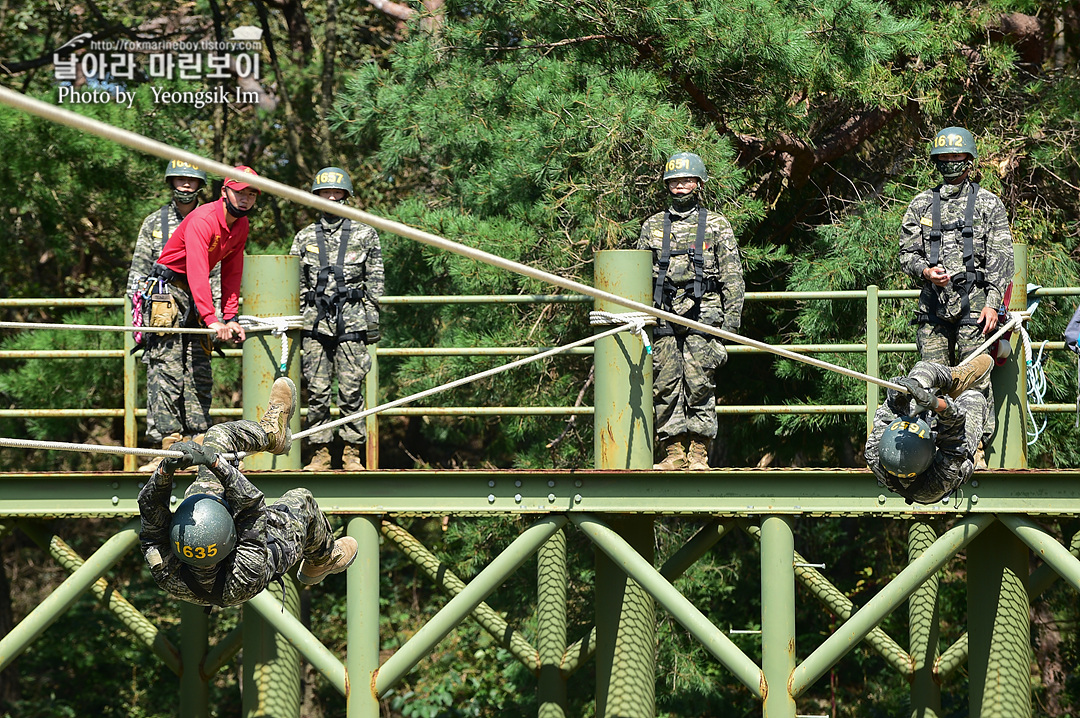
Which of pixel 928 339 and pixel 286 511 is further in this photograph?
pixel 928 339

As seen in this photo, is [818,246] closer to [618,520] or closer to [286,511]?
[618,520]

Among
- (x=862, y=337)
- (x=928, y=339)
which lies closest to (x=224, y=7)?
(x=862, y=337)

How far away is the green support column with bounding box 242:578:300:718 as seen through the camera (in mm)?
7965

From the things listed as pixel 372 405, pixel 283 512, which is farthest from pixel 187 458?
pixel 372 405

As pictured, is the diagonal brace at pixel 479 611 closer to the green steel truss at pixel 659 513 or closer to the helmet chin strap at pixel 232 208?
the green steel truss at pixel 659 513

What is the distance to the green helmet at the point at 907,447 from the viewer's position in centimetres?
582

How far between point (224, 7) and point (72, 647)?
309 inches

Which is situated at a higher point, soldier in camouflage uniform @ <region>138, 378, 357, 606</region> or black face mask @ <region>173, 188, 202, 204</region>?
black face mask @ <region>173, 188, 202, 204</region>

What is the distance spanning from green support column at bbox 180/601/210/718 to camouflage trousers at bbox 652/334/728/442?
3498mm

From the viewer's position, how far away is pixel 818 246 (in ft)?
37.3

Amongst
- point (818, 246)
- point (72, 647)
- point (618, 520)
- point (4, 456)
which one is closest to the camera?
point (618, 520)

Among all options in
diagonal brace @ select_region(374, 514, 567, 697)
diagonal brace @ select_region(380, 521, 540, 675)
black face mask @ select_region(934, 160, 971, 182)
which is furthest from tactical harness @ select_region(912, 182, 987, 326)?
diagonal brace @ select_region(380, 521, 540, 675)

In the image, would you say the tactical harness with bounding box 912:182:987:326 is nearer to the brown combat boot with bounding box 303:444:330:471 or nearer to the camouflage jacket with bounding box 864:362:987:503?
the camouflage jacket with bounding box 864:362:987:503

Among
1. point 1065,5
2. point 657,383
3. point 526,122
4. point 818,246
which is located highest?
point 1065,5
